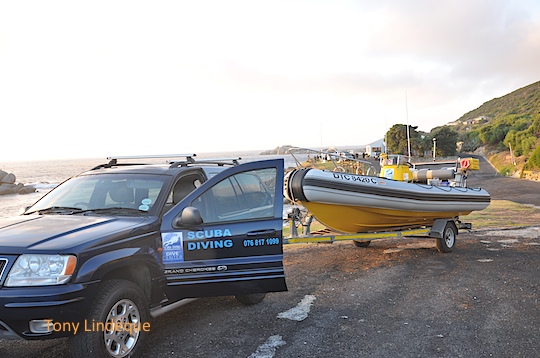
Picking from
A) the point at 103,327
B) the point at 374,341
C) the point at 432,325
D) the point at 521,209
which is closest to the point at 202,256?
the point at 103,327

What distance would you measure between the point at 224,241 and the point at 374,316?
6.87 ft

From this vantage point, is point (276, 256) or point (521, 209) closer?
point (276, 256)

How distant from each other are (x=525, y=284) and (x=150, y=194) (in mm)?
5474

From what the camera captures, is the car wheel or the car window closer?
the car wheel

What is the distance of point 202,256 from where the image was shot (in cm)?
466

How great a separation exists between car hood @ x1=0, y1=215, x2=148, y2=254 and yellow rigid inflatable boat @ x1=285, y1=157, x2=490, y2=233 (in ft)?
11.7

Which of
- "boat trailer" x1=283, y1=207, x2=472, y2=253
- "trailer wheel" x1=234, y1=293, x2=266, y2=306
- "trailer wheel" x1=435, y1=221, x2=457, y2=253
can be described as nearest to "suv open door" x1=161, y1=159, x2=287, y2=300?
"trailer wheel" x1=234, y1=293, x2=266, y2=306

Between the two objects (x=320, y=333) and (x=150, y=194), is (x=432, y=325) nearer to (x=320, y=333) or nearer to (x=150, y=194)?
(x=320, y=333)

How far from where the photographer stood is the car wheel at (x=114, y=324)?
144 inches

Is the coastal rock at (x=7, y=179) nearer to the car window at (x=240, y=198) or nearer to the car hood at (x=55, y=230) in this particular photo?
the car hood at (x=55, y=230)

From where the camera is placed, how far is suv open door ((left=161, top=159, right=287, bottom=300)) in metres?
4.60

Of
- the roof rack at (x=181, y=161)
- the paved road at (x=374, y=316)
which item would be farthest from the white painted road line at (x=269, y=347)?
the roof rack at (x=181, y=161)

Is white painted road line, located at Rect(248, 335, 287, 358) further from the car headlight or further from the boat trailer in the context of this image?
the boat trailer

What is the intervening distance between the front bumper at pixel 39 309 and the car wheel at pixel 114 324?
143mm
